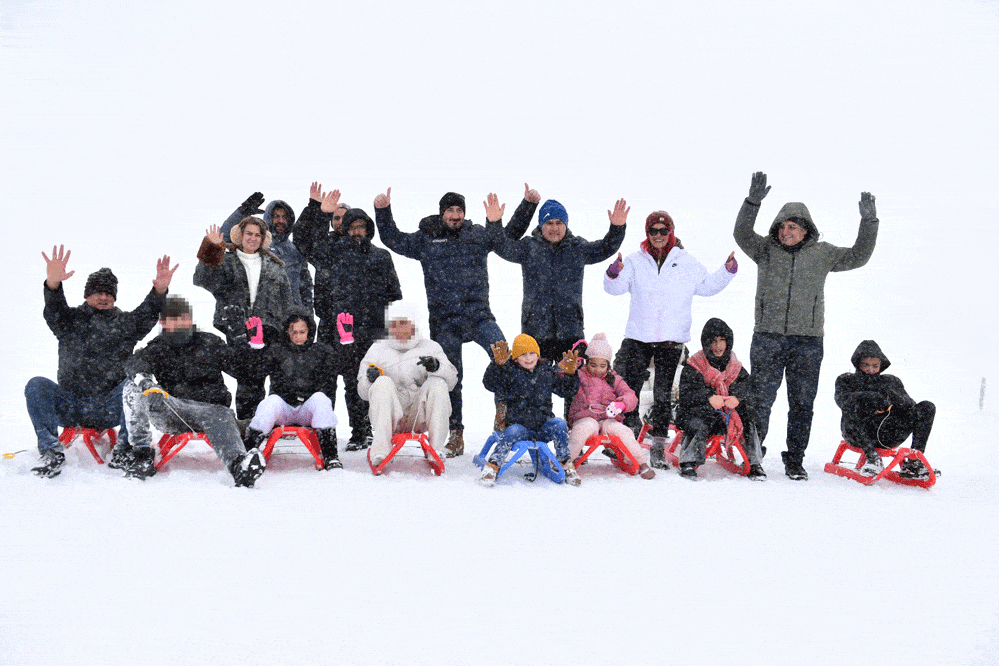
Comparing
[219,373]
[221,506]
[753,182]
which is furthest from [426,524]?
[753,182]

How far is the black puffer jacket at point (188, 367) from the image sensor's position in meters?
5.61

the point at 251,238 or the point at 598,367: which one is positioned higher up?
the point at 251,238

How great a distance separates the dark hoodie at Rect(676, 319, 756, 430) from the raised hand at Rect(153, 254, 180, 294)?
399 cm

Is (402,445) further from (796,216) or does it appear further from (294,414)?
(796,216)

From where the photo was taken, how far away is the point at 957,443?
769cm

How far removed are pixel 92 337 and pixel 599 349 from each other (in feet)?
12.7

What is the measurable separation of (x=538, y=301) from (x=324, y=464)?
7.15ft

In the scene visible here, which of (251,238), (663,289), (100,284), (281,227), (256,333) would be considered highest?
(281,227)

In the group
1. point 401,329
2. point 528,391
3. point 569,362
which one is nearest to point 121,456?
point 401,329

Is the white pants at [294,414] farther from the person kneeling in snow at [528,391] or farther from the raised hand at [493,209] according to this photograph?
the raised hand at [493,209]

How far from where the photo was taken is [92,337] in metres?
5.71

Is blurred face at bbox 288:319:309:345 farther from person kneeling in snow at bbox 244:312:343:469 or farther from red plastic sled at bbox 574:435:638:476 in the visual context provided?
red plastic sled at bbox 574:435:638:476

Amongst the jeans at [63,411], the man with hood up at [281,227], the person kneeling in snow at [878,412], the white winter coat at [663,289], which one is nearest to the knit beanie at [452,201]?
the white winter coat at [663,289]

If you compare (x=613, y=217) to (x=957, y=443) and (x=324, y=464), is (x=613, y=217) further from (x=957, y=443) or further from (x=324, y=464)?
(x=957, y=443)
